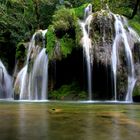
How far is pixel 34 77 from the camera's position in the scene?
971 inches

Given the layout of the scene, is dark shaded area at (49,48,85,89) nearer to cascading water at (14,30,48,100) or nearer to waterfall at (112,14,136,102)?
cascading water at (14,30,48,100)

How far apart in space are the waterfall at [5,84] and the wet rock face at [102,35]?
9.14 metres

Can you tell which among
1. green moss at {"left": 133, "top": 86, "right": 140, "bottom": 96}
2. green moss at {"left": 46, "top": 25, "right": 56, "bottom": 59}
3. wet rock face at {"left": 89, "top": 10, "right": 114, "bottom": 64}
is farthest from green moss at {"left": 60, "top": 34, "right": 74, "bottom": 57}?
green moss at {"left": 133, "top": 86, "right": 140, "bottom": 96}

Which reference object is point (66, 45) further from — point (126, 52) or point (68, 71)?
point (126, 52)

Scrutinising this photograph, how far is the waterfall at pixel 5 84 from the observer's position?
2930 cm

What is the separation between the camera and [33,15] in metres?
36.9

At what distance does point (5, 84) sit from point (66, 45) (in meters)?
8.09

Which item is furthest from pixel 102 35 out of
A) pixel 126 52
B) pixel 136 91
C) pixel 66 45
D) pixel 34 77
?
pixel 34 77

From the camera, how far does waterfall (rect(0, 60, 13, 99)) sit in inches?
1153

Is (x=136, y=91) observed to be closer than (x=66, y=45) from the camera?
Yes

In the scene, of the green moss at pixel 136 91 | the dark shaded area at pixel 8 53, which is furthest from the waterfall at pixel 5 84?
the green moss at pixel 136 91

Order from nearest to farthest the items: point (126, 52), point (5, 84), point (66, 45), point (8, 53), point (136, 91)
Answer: point (136, 91) → point (126, 52) → point (66, 45) → point (5, 84) → point (8, 53)

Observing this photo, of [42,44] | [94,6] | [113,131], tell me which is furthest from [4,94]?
[113,131]

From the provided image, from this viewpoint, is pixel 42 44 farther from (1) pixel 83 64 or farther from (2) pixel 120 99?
(2) pixel 120 99
